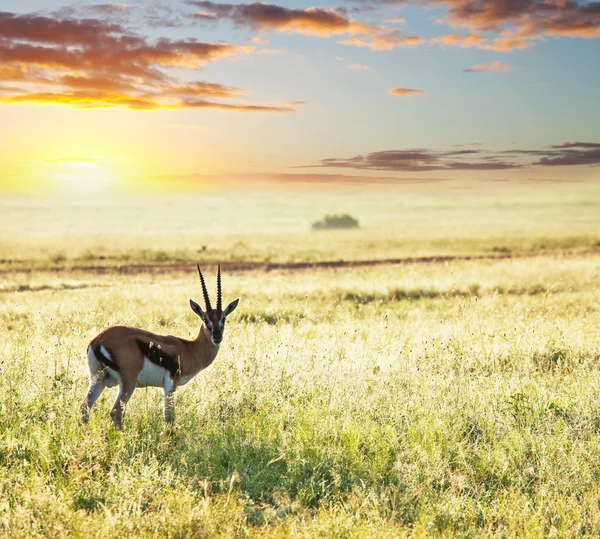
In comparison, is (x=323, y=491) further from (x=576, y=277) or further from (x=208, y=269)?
(x=208, y=269)

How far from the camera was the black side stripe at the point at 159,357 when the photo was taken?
23.3ft

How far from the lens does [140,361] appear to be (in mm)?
7016

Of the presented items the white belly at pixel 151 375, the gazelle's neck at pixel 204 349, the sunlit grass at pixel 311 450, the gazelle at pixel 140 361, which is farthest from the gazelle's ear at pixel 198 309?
the sunlit grass at pixel 311 450

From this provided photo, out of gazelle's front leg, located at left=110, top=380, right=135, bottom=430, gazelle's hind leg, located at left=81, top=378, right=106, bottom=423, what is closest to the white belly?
gazelle's front leg, located at left=110, top=380, right=135, bottom=430

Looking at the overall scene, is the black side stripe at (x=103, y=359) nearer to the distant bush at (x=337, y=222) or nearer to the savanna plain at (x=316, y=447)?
the savanna plain at (x=316, y=447)

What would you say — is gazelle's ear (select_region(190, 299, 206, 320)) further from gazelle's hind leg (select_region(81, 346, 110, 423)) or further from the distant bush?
the distant bush

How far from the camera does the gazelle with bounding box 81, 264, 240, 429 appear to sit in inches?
273

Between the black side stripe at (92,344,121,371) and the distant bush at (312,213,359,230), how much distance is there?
161865mm

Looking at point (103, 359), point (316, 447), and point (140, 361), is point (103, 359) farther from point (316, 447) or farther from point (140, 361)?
point (316, 447)

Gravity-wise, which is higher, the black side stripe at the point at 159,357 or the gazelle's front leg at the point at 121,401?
the black side stripe at the point at 159,357

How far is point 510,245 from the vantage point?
65750mm

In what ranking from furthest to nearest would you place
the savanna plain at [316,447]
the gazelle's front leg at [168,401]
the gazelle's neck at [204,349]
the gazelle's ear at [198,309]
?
the gazelle's neck at [204,349] < the gazelle's ear at [198,309] < the gazelle's front leg at [168,401] < the savanna plain at [316,447]

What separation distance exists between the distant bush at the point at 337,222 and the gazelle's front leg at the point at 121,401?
531 ft

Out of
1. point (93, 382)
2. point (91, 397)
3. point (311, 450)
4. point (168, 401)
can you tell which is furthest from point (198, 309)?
point (311, 450)
